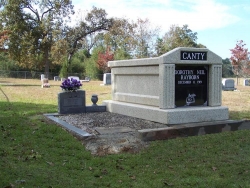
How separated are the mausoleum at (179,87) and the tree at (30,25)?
3073 centimetres

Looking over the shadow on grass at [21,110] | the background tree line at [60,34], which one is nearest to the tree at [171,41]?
the background tree line at [60,34]

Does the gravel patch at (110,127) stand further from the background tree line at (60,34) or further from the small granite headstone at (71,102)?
the background tree line at (60,34)

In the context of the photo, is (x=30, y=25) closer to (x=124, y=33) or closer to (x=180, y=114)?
(x=124, y=33)

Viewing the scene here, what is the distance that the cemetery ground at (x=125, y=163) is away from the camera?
4113 millimetres

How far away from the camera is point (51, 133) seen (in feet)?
22.1

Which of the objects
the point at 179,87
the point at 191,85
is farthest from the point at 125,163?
the point at 191,85

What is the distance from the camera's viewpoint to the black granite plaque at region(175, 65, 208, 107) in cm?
762

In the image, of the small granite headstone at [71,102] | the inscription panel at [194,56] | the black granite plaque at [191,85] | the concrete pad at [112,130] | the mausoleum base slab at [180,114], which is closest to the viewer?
the concrete pad at [112,130]

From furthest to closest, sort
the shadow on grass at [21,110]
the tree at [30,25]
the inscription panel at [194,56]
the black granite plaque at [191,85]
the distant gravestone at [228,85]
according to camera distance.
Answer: the tree at [30,25]
the distant gravestone at [228,85]
the shadow on grass at [21,110]
the black granite plaque at [191,85]
the inscription panel at [194,56]

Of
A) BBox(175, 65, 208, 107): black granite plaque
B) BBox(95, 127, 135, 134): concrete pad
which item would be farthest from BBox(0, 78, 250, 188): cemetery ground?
BBox(175, 65, 208, 107): black granite plaque

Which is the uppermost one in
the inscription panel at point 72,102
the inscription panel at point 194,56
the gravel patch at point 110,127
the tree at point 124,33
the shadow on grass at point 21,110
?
the tree at point 124,33

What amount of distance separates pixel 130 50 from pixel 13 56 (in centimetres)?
1488

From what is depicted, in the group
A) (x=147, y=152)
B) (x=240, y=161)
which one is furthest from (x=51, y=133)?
(x=240, y=161)

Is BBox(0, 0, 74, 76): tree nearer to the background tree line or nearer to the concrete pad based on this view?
the background tree line
